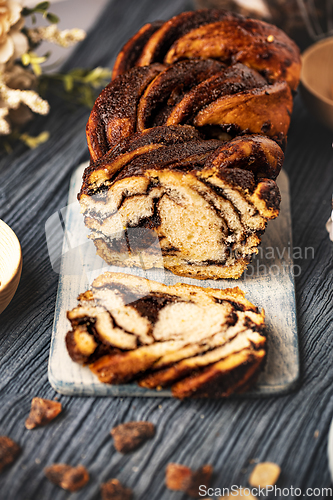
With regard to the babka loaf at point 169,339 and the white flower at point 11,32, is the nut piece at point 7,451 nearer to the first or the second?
the babka loaf at point 169,339

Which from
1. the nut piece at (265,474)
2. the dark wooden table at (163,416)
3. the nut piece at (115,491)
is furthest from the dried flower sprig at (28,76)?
the nut piece at (265,474)

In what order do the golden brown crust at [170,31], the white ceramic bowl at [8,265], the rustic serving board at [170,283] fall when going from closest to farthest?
the rustic serving board at [170,283] → the white ceramic bowl at [8,265] → the golden brown crust at [170,31]

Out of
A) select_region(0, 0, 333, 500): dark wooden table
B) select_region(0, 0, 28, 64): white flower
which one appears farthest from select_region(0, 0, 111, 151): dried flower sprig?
select_region(0, 0, 333, 500): dark wooden table

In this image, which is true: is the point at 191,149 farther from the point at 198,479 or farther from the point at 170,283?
the point at 198,479

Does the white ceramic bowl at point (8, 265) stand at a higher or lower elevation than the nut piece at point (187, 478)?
higher

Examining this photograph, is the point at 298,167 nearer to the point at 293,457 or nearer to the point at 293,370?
the point at 293,370

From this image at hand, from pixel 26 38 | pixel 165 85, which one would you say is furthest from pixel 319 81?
Result: pixel 26 38

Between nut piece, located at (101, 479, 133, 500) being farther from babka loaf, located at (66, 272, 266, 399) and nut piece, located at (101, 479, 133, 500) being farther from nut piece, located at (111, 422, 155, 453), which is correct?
babka loaf, located at (66, 272, 266, 399)
